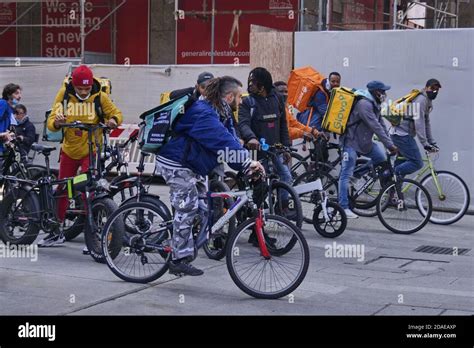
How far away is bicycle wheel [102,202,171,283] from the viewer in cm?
761

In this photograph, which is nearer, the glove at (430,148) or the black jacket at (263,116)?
the black jacket at (263,116)

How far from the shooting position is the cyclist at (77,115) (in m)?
9.07

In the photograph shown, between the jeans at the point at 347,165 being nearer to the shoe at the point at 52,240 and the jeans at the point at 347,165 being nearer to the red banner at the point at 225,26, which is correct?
the shoe at the point at 52,240

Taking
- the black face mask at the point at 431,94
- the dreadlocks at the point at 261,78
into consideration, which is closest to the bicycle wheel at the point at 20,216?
the dreadlocks at the point at 261,78

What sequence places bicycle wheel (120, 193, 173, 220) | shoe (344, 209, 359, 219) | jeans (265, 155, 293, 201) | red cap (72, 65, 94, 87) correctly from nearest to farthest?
bicycle wheel (120, 193, 173, 220) → red cap (72, 65, 94, 87) → jeans (265, 155, 293, 201) → shoe (344, 209, 359, 219)

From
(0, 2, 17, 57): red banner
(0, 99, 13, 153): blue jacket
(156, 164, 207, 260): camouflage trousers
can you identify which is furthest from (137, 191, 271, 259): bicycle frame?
(0, 2, 17, 57): red banner

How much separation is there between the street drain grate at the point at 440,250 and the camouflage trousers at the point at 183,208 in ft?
11.4

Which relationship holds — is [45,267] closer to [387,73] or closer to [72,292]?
[72,292]

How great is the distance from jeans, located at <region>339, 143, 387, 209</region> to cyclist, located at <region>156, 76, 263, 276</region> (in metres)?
4.09

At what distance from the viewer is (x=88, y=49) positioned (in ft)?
72.3

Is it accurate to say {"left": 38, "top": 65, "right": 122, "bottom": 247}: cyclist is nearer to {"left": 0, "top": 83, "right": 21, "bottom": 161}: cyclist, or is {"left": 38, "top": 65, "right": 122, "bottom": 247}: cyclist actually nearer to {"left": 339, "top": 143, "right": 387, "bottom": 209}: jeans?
{"left": 0, "top": 83, "right": 21, "bottom": 161}: cyclist

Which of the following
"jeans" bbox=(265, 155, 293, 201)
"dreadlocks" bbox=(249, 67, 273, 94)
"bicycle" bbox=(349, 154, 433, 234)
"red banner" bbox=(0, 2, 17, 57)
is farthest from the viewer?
"red banner" bbox=(0, 2, 17, 57)

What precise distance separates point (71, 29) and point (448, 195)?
1308cm

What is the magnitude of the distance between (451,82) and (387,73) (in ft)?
3.23
